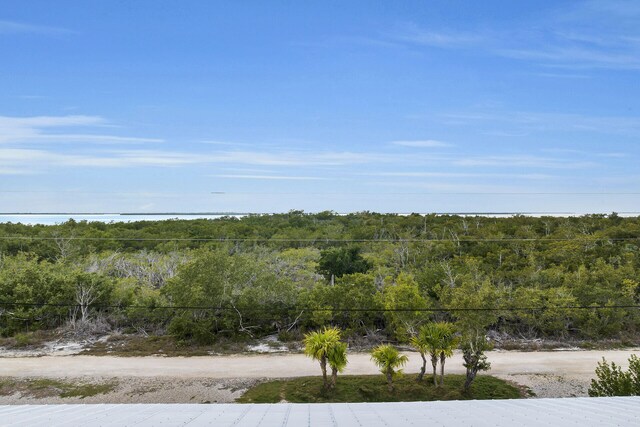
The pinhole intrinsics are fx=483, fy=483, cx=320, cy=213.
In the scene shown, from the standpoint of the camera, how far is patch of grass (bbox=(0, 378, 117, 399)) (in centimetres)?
1517

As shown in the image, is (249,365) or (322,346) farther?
(249,365)

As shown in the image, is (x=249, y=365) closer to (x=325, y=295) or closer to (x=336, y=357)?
(x=336, y=357)

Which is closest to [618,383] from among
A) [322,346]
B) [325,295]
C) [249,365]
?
[322,346]

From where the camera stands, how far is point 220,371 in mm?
17203

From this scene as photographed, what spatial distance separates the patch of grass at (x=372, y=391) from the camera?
1483cm

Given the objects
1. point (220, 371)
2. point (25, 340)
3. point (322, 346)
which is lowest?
point (220, 371)

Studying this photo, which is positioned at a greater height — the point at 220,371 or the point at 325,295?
the point at 325,295

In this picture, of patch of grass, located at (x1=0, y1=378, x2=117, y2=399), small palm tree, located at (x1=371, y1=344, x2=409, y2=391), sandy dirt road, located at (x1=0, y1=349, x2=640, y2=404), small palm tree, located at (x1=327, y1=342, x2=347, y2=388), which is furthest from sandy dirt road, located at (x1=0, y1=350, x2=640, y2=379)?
small palm tree, located at (x1=327, y1=342, x2=347, y2=388)

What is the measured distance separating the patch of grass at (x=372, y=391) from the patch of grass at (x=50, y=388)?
188 inches

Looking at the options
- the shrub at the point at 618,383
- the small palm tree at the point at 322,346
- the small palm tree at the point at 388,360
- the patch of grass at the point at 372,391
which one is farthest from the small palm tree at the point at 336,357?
the shrub at the point at 618,383

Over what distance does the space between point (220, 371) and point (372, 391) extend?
18.1 ft

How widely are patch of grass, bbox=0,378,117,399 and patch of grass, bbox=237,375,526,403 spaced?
4.78m

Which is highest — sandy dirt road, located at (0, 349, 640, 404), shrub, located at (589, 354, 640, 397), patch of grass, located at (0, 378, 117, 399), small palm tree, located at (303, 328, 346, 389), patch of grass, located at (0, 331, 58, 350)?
small palm tree, located at (303, 328, 346, 389)

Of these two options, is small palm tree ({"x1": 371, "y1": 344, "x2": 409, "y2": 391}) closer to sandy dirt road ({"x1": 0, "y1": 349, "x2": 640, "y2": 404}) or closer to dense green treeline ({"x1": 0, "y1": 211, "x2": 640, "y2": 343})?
sandy dirt road ({"x1": 0, "y1": 349, "x2": 640, "y2": 404})
